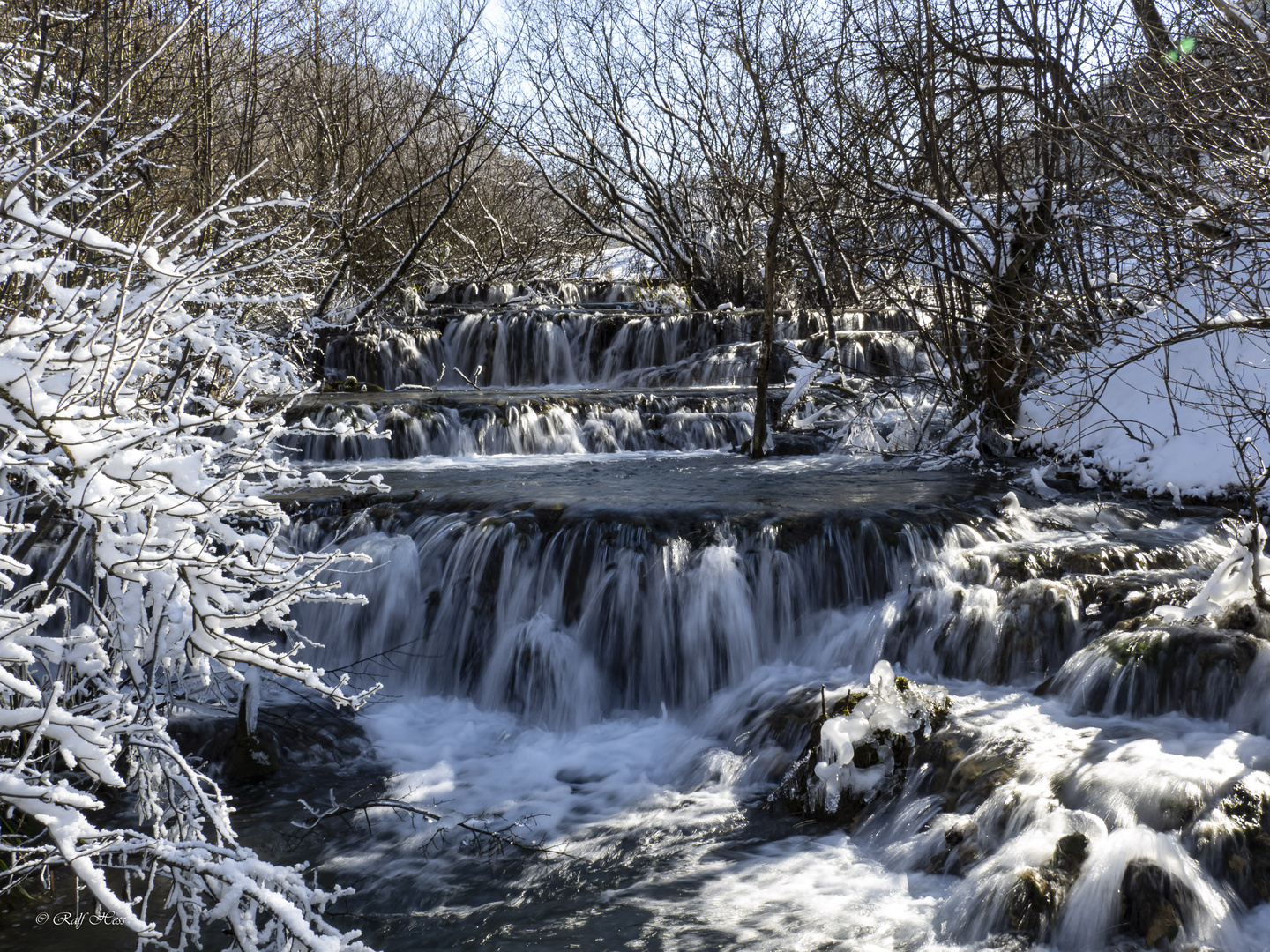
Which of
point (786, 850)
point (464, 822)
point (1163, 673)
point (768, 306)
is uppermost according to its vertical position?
point (768, 306)

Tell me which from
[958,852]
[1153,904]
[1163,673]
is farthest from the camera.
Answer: [1163,673]

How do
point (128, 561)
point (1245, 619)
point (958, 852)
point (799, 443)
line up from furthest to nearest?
1. point (799, 443)
2. point (1245, 619)
3. point (958, 852)
4. point (128, 561)

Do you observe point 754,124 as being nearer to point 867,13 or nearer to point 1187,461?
point 867,13

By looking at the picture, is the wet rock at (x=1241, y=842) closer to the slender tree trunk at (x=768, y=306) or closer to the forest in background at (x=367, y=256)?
the forest in background at (x=367, y=256)

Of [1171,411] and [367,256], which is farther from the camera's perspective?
[367,256]

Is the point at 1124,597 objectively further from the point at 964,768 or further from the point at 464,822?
the point at 464,822

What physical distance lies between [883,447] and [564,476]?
11.3ft

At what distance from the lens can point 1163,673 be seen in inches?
193

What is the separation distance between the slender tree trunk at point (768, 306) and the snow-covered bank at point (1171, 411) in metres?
2.36

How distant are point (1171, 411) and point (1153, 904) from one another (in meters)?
5.76

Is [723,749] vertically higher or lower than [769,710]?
lower

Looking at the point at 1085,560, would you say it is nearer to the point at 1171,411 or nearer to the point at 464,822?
the point at 1171,411

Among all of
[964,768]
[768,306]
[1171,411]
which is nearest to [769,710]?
[964,768]

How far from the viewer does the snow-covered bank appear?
7789 mm
